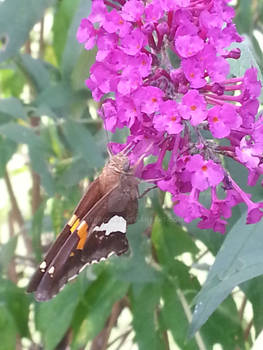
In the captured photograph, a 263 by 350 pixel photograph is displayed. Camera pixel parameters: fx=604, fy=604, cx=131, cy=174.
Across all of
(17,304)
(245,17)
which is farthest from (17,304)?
(245,17)

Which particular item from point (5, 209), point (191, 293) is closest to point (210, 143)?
point (191, 293)

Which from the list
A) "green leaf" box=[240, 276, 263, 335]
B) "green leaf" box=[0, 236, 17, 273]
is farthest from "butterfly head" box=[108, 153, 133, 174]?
"green leaf" box=[0, 236, 17, 273]

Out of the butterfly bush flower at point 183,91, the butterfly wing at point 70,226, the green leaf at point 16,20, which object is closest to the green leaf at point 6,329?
the butterfly wing at point 70,226

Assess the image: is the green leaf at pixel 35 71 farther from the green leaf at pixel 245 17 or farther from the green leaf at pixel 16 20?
the green leaf at pixel 245 17

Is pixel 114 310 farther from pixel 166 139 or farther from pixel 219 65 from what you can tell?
pixel 219 65

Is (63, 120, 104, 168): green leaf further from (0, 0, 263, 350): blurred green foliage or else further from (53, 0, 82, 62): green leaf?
(53, 0, 82, 62): green leaf

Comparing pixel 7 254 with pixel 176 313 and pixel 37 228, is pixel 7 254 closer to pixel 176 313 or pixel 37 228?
pixel 37 228
